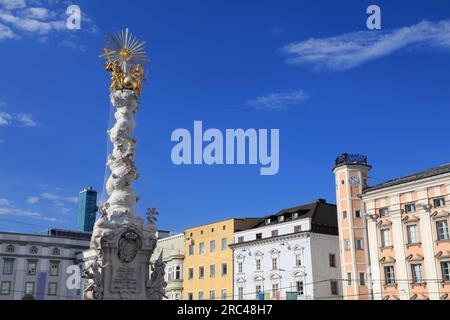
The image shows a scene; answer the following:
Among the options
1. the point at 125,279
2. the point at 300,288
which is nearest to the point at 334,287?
the point at 300,288

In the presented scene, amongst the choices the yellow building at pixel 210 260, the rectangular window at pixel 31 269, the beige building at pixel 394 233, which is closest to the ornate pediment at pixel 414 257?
the beige building at pixel 394 233

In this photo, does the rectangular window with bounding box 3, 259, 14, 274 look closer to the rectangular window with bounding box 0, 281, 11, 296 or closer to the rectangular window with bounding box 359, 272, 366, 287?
the rectangular window with bounding box 0, 281, 11, 296

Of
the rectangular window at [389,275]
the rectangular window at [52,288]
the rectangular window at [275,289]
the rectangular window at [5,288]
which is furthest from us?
the rectangular window at [52,288]

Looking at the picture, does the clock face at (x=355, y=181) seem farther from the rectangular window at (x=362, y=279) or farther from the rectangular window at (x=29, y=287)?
the rectangular window at (x=29, y=287)

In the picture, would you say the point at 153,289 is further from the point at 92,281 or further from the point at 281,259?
the point at 281,259

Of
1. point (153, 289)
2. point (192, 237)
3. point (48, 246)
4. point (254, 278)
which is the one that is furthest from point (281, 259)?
point (48, 246)

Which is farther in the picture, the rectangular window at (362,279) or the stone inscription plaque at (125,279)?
the rectangular window at (362,279)

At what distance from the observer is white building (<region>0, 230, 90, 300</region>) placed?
76938mm

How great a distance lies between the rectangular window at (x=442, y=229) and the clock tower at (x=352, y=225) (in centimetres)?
756

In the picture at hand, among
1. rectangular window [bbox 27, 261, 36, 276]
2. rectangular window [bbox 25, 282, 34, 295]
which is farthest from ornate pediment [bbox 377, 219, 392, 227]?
rectangular window [bbox 27, 261, 36, 276]

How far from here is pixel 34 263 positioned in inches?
3132

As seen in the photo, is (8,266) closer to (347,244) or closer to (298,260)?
(298,260)

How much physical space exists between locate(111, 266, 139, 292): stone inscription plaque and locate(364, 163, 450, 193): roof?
86.2ft

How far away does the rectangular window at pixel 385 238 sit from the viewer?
1827 inches
